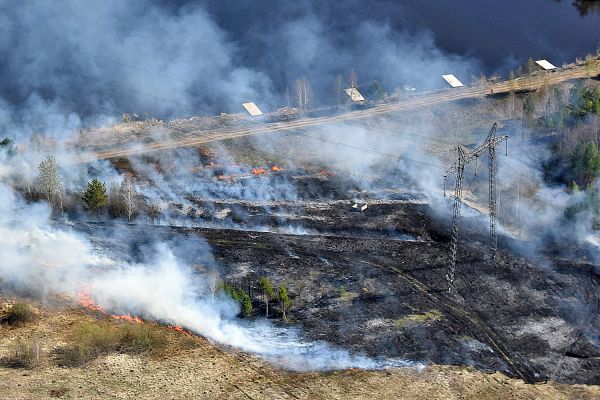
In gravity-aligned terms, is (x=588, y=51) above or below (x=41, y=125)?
above

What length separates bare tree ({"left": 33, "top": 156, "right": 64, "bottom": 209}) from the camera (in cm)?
8481

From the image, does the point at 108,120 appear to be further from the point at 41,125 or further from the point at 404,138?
the point at 404,138

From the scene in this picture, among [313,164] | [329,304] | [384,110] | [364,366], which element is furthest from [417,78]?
[364,366]

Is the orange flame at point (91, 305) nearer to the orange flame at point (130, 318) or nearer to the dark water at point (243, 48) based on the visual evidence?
the orange flame at point (130, 318)

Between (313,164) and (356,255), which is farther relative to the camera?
(313,164)

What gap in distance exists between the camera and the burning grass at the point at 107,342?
64688mm

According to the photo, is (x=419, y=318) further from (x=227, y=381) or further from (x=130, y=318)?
(x=130, y=318)

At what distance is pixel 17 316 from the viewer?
6856 centimetres

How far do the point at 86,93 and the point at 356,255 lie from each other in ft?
180

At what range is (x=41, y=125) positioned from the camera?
104312 mm

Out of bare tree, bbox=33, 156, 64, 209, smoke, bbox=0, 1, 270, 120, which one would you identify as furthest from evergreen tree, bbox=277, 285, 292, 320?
smoke, bbox=0, 1, 270, 120

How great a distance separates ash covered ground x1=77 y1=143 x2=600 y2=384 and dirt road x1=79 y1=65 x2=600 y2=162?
32.9 feet

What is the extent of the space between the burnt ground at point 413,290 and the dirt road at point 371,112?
18634 millimetres

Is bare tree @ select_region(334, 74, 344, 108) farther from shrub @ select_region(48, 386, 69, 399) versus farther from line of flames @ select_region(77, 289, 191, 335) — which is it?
shrub @ select_region(48, 386, 69, 399)
